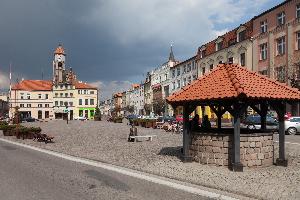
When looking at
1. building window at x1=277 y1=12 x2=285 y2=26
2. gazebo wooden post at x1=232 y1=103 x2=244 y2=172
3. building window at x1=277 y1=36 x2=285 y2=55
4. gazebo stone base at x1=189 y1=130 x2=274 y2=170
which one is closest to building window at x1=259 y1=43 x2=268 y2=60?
building window at x1=277 y1=36 x2=285 y2=55

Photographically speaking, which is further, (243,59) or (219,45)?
(219,45)

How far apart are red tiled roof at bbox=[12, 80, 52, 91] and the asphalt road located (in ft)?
309

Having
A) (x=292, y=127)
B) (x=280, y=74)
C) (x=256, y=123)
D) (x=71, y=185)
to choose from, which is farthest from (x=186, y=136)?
(x=280, y=74)

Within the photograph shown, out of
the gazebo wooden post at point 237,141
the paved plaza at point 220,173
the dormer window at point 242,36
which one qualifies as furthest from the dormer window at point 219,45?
the gazebo wooden post at point 237,141

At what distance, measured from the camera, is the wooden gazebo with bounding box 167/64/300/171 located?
504 inches

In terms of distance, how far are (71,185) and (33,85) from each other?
101630 millimetres

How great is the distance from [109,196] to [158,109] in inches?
3078

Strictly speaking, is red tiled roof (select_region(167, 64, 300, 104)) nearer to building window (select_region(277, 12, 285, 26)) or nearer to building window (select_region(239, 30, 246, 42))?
building window (select_region(277, 12, 285, 26))

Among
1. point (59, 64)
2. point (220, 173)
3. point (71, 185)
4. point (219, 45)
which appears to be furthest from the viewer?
point (59, 64)

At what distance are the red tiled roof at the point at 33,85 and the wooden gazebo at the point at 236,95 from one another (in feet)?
313

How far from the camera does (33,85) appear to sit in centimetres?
10644

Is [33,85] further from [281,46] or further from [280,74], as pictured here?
[280,74]

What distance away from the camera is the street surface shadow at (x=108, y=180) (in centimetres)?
1017

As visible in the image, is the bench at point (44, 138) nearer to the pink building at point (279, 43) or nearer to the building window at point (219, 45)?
the pink building at point (279, 43)
